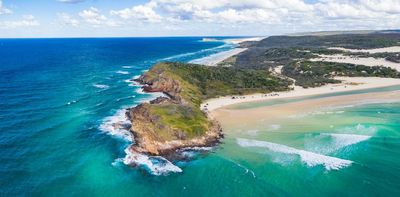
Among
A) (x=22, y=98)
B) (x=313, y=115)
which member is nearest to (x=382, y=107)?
(x=313, y=115)

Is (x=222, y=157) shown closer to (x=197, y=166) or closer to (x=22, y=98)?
(x=197, y=166)

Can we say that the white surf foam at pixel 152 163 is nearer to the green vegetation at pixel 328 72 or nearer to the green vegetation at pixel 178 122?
the green vegetation at pixel 178 122

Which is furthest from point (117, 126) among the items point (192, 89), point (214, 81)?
point (214, 81)

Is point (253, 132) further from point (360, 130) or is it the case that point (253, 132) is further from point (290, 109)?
point (290, 109)

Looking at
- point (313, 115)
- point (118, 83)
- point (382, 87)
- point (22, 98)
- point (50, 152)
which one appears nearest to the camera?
point (50, 152)

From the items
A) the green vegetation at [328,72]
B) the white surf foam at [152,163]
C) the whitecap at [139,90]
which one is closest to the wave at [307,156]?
the white surf foam at [152,163]

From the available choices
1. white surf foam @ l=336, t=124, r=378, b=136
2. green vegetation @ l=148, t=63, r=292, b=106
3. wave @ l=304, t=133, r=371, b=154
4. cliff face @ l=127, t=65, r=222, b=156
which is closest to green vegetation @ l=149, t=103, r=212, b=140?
cliff face @ l=127, t=65, r=222, b=156

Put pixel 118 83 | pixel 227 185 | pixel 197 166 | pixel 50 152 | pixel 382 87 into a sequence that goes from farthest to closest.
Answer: pixel 118 83
pixel 382 87
pixel 50 152
pixel 197 166
pixel 227 185
